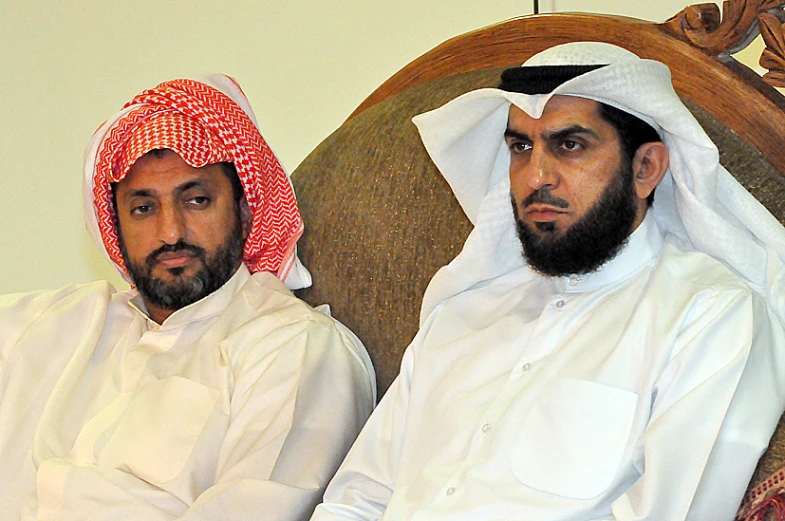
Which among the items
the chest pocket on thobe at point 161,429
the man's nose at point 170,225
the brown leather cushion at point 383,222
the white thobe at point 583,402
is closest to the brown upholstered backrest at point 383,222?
the brown leather cushion at point 383,222

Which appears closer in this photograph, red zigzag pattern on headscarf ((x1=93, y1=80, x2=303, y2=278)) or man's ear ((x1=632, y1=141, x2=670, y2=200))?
man's ear ((x1=632, y1=141, x2=670, y2=200))

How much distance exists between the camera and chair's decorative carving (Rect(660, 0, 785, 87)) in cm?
225

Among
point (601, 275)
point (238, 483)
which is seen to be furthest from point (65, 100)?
point (601, 275)

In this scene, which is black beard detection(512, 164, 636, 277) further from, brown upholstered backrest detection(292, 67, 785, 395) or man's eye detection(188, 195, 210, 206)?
man's eye detection(188, 195, 210, 206)

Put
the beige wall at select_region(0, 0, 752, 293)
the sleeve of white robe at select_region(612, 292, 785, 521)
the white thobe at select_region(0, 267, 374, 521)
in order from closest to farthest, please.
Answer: the sleeve of white robe at select_region(612, 292, 785, 521)
the white thobe at select_region(0, 267, 374, 521)
the beige wall at select_region(0, 0, 752, 293)

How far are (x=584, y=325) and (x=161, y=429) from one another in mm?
1073

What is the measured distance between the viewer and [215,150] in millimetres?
2977

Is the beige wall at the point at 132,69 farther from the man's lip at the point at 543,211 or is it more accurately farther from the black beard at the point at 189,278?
the man's lip at the point at 543,211

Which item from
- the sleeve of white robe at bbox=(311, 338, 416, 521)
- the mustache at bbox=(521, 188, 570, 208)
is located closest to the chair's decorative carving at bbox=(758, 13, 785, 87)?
the mustache at bbox=(521, 188, 570, 208)

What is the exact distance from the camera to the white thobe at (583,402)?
1.85 m

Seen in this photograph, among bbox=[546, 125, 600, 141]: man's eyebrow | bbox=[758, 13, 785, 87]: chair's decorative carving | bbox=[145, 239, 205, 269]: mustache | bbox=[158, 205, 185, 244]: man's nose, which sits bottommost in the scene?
bbox=[145, 239, 205, 269]: mustache

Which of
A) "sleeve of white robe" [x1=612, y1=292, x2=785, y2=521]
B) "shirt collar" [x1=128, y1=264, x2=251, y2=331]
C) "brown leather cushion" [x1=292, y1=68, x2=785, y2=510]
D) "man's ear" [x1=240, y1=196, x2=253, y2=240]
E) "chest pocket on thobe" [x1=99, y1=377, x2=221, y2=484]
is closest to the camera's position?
"sleeve of white robe" [x1=612, y1=292, x2=785, y2=521]

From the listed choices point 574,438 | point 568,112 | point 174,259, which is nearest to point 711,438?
point 574,438

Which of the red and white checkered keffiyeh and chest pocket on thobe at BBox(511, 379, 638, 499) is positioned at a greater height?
the red and white checkered keffiyeh
